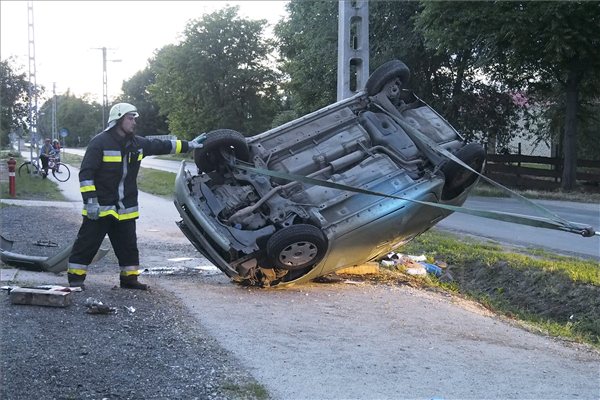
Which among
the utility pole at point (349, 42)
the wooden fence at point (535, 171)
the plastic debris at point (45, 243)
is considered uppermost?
the utility pole at point (349, 42)

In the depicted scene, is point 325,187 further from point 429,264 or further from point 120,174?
point 429,264

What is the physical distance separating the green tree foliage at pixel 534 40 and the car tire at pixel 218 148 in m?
15.7

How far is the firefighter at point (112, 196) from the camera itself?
6227 millimetres

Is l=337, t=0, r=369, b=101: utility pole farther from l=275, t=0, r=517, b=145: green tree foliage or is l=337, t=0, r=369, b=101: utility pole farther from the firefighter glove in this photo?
l=275, t=0, r=517, b=145: green tree foliage

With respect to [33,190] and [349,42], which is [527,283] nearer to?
[349,42]

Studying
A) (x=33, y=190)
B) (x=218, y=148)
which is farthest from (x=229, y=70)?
(x=218, y=148)

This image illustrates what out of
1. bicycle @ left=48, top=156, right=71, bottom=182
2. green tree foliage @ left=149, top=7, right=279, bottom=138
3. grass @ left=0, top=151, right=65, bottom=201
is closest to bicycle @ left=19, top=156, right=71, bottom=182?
bicycle @ left=48, top=156, right=71, bottom=182

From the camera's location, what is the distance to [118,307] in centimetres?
568

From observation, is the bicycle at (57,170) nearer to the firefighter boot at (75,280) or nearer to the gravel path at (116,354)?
the firefighter boot at (75,280)

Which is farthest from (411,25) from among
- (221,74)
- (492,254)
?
(221,74)

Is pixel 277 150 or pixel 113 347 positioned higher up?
pixel 277 150

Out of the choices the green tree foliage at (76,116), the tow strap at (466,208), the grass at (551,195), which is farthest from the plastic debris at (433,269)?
the green tree foliage at (76,116)

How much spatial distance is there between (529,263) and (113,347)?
677cm

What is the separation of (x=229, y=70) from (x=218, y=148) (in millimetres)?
49344
